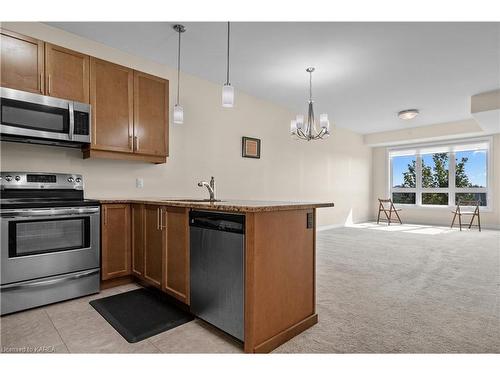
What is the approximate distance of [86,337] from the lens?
5.97 ft

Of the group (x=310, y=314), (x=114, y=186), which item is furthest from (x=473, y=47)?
(x=114, y=186)

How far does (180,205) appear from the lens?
2.12m

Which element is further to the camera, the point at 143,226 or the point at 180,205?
the point at 143,226

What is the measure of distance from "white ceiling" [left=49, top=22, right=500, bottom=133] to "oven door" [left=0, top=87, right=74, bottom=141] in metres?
1.00

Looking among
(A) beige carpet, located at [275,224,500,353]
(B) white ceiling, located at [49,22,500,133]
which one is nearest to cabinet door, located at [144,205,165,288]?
(A) beige carpet, located at [275,224,500,353]

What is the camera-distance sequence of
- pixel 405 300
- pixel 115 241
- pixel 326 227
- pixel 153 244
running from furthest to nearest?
pixel 326 227 → pixel 115 241 → pixel 153 244 → pixel 405 300

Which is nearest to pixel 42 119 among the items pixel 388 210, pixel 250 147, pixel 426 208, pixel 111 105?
pixel 111 105

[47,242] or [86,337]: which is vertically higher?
[47,242]

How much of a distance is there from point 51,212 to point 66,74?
4.35 feet

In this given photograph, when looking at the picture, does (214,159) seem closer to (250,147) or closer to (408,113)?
(250,147)

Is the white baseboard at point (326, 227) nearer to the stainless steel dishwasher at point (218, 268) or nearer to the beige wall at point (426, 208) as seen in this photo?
the beige wall at point (426, 208)

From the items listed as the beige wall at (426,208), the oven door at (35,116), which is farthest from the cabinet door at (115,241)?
the beige wall at (426,208)
